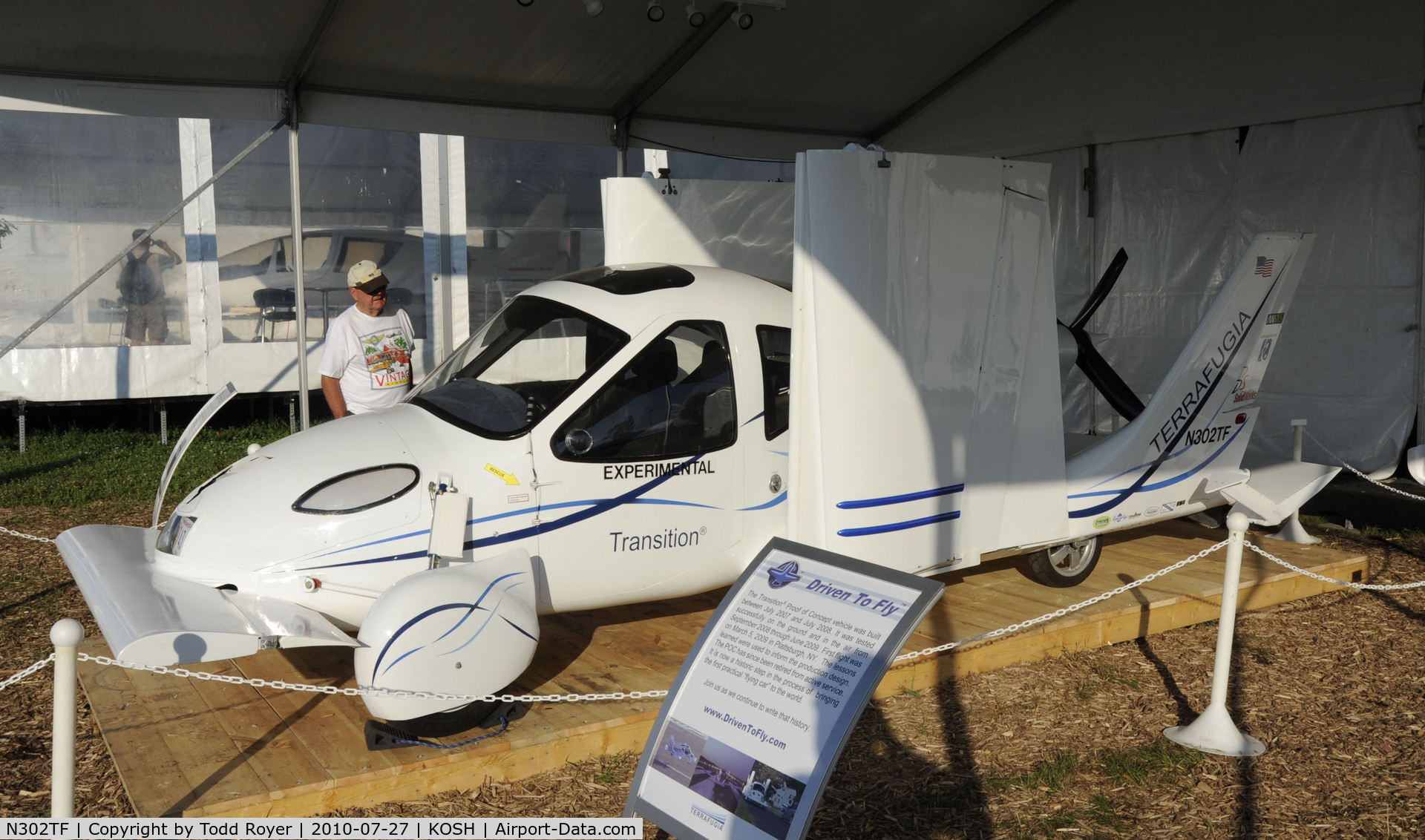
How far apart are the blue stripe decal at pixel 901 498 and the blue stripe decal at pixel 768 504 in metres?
0.47

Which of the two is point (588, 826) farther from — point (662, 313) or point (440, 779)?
point (662, 313)

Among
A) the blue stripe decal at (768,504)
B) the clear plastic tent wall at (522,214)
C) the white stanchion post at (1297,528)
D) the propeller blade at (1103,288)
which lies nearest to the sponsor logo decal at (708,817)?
the blue stripe decal at (768,504)

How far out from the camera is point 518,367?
4875 millimetres

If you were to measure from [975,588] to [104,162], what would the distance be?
9364mm

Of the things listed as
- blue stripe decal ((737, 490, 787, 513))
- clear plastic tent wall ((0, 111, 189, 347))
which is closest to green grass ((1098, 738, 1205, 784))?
blue stripe decal ((737, 490, 787, 513))

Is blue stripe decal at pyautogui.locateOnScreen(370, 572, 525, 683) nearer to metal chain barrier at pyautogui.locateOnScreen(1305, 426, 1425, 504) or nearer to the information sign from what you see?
the information sign

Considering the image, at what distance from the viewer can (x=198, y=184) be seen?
1110 cm

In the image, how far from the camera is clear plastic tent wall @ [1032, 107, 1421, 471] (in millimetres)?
7844

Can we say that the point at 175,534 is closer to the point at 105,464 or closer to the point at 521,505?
the point at 521,505

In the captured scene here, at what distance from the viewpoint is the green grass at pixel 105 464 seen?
8914 mm

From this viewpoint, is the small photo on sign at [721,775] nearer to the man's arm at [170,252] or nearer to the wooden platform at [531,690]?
the wooden platform at [531,690]

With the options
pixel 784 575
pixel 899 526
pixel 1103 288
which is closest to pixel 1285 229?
pixel 1103 288

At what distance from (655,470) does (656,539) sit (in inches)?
11.7

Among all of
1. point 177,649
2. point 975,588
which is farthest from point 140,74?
point 975,588
